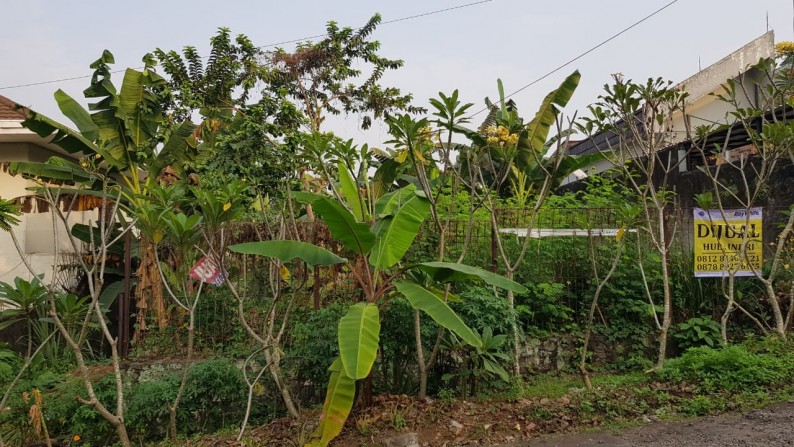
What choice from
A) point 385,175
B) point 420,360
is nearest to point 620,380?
point 420,360

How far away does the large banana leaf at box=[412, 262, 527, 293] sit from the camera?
4.39 m

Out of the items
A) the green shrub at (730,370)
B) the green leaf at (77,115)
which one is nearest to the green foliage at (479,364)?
the green shrub at (730,370)

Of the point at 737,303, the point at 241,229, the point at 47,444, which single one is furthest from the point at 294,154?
the point at 737,303

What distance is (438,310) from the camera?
4082mm

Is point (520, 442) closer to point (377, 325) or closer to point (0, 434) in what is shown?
point (377, 325)

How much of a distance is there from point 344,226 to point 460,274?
3.68ft

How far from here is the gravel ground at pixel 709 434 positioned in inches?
172

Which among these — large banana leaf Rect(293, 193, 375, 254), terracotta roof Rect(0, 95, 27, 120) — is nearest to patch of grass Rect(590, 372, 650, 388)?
large banana leaf Rect(293, 193, 375, 254)

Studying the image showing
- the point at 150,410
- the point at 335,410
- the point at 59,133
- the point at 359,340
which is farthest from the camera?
the point at 59,133

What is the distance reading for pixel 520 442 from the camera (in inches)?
184

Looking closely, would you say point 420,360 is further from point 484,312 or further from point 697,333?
point 697,333

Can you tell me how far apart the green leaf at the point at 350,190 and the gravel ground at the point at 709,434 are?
2736mm

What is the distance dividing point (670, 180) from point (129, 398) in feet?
33.7

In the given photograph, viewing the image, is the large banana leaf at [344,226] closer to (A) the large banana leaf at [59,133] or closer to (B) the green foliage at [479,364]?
(B) the green foliage at [479,364]
